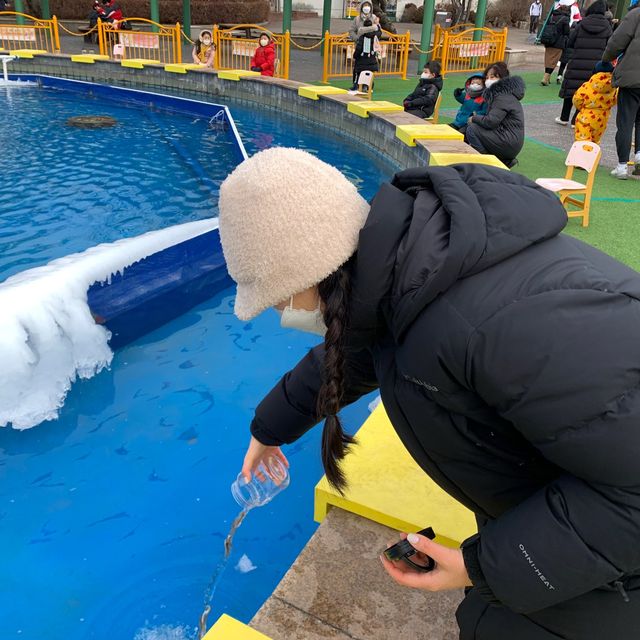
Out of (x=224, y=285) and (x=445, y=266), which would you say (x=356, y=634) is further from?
(x=224, y=285)

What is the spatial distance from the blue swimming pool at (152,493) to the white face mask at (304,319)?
1.75 m

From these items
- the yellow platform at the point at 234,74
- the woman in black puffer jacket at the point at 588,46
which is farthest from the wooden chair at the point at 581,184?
the yellow platform at the point at 234,74

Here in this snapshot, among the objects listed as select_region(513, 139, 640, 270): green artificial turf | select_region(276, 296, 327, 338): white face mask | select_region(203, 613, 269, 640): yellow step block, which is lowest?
select_region(513, 139, 640, 270): green artificial turf

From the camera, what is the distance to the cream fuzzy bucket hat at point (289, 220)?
118 cm

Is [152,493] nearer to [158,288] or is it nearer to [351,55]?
[158,288]

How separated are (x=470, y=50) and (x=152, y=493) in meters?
15.5

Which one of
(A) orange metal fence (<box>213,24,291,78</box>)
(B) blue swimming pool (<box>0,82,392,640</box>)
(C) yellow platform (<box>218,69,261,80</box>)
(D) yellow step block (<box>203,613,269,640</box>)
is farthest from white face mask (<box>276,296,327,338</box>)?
(A) orange metal fence (<box>213,24,291,78</box>)

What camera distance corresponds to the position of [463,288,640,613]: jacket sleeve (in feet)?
3.30

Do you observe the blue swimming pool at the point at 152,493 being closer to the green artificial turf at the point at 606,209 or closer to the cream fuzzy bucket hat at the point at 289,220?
the cream fuzzy bucket hat at the point at 289,220

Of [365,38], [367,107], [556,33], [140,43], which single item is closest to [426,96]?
[367,107]

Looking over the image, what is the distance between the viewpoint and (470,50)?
1582 centimetres

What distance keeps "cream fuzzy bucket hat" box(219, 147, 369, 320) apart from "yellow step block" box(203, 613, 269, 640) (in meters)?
1.06

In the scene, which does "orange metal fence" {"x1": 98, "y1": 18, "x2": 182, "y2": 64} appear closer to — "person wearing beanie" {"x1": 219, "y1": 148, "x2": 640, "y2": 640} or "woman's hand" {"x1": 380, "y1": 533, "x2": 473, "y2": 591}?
"person wearing beanie" {"x1": 219, "y1": 148, "x2": 640, "y2": 640}

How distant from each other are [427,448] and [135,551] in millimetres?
2067
